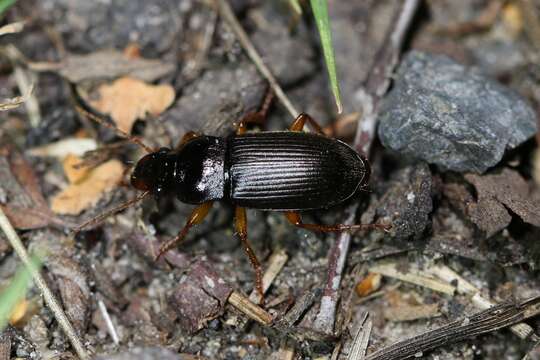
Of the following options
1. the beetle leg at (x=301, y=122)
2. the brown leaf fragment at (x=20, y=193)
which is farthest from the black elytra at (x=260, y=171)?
the brown leaf fragment at (x=20, y=193)

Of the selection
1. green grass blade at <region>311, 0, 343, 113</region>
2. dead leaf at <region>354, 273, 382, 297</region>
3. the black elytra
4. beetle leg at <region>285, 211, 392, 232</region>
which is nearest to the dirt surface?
dead leaf at <region>354, 273, 382, 297</region>

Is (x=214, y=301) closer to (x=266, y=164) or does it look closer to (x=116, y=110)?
(x=266, y=164)

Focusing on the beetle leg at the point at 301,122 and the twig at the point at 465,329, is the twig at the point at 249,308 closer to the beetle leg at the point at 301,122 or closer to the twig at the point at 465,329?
the twig at the point at 465,329

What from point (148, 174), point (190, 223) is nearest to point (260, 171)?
point (190, 223)

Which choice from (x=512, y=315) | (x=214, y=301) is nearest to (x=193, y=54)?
(x=214, y=301)

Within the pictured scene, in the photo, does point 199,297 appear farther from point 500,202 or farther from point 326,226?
point 500,202

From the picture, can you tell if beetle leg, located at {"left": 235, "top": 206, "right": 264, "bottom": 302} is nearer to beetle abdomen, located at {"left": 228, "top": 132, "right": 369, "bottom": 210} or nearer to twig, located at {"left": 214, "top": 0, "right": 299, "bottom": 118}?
beetle abdomen, located at {"left": 228, "top": 132, "right": 369, "bottom": 210}
